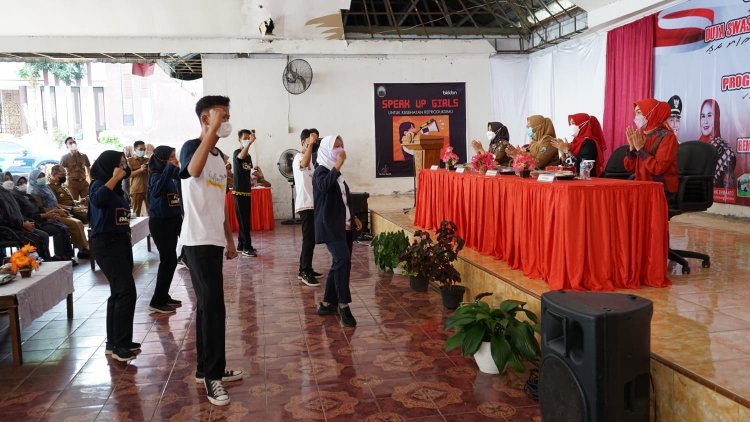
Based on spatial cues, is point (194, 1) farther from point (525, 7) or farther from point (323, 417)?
point (323, 417)

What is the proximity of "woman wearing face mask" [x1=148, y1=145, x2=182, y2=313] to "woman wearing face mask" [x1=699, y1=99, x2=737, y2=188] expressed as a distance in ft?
20.0

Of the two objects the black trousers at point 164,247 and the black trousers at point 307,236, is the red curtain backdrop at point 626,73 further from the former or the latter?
the black trousers at point 164,247

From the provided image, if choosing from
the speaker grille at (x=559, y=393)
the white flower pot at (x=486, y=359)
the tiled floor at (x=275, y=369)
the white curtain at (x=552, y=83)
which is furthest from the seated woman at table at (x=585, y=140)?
the speaker grille at (x=559, y=393)

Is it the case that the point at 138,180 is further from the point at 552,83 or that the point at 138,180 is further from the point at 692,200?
the point at 692,200

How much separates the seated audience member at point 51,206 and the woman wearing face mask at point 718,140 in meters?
7.62

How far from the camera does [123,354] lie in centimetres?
373

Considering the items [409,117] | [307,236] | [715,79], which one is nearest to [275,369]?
[307,236]

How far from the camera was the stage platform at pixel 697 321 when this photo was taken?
7.74 ft

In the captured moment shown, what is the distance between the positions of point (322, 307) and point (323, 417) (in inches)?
71.7

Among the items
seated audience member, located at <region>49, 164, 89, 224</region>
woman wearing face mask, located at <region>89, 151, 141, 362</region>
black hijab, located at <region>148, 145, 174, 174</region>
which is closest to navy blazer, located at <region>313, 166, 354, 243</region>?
woman wearing face mask, located at <region>89, 151, 141, 362</region>

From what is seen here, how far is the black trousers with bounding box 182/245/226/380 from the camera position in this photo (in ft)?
9.78

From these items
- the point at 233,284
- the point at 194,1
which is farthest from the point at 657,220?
the point at 194,1

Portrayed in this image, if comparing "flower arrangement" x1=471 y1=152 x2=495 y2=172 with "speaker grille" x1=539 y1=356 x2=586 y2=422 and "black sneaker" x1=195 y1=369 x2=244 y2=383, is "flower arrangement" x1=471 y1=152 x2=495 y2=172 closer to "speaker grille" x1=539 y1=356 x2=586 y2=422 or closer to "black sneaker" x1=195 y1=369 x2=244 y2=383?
"black sneaker" x1=195 y1=369 x2=244 y2=383

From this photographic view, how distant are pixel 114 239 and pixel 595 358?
9.66 ft
